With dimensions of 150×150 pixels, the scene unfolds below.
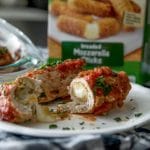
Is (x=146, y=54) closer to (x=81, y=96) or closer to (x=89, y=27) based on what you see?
(x=89, y=27)

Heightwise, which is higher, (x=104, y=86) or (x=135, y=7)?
(x=135, y=7)

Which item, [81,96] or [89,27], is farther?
[89,27]

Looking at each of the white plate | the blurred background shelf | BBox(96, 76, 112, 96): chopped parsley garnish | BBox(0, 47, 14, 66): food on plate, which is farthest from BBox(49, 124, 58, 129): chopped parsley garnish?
the blurred background shelf

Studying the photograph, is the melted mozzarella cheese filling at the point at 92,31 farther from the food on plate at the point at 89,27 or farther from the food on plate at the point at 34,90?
the food on plate at the point at 34,90

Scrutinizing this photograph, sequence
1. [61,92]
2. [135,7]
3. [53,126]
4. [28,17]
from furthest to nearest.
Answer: [28,17], [135,7], [61,92], [53,126]

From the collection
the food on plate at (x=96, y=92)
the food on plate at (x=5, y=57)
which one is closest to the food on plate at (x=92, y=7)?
the food on plate at (x=5, y=57)

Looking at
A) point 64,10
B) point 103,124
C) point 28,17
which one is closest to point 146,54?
point 64,10

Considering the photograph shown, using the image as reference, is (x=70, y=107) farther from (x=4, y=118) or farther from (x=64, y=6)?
(x=64, y=6)

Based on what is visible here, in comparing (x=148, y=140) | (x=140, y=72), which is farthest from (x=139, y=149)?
(x=140, y=72)
